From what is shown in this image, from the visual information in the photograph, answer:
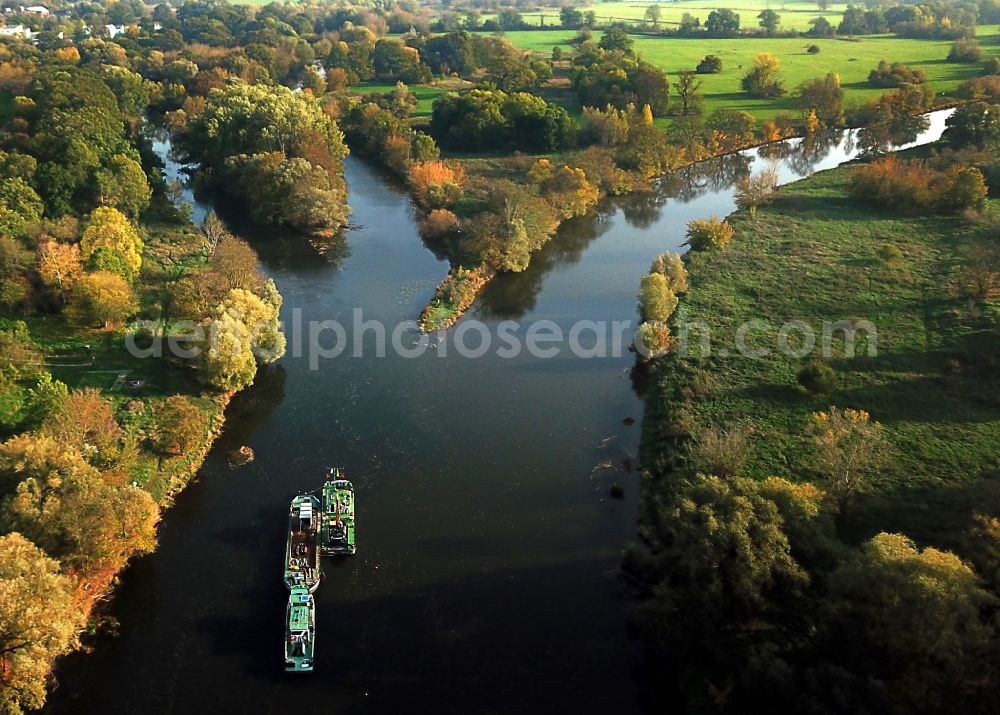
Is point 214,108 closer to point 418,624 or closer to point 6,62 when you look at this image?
point 6,62

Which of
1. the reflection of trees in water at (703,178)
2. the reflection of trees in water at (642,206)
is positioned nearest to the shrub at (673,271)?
the reflection of trees in water at (642,206)

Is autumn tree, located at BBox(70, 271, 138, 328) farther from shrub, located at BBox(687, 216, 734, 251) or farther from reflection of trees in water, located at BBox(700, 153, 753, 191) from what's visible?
reflection of trees in water, located at BBox(700, 153, 753, 191)

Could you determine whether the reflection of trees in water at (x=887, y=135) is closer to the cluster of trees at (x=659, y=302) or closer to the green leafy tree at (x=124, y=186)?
the cluster of trees at (x=659, y=302)

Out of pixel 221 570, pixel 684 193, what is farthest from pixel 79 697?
pixel 684 193

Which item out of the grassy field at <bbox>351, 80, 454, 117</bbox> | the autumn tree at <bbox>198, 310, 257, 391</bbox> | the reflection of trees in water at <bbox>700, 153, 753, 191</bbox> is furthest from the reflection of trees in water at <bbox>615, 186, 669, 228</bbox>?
the autumn tree at <bbox>198, 310, 257, 391</bbox>

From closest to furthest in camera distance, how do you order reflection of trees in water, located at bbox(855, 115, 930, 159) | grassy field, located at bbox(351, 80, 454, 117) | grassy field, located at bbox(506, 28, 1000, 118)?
reflection of trees in water, located at bbox(855, 115, 930, 159)
grassy field, located at bbox(506, 28, 1000, 118)
grassy field, located at bbox(351, 80, 454, 117)

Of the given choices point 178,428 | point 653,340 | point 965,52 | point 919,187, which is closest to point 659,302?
point 653,340

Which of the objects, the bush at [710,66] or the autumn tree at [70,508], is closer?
the autumn tree at [70,508]
